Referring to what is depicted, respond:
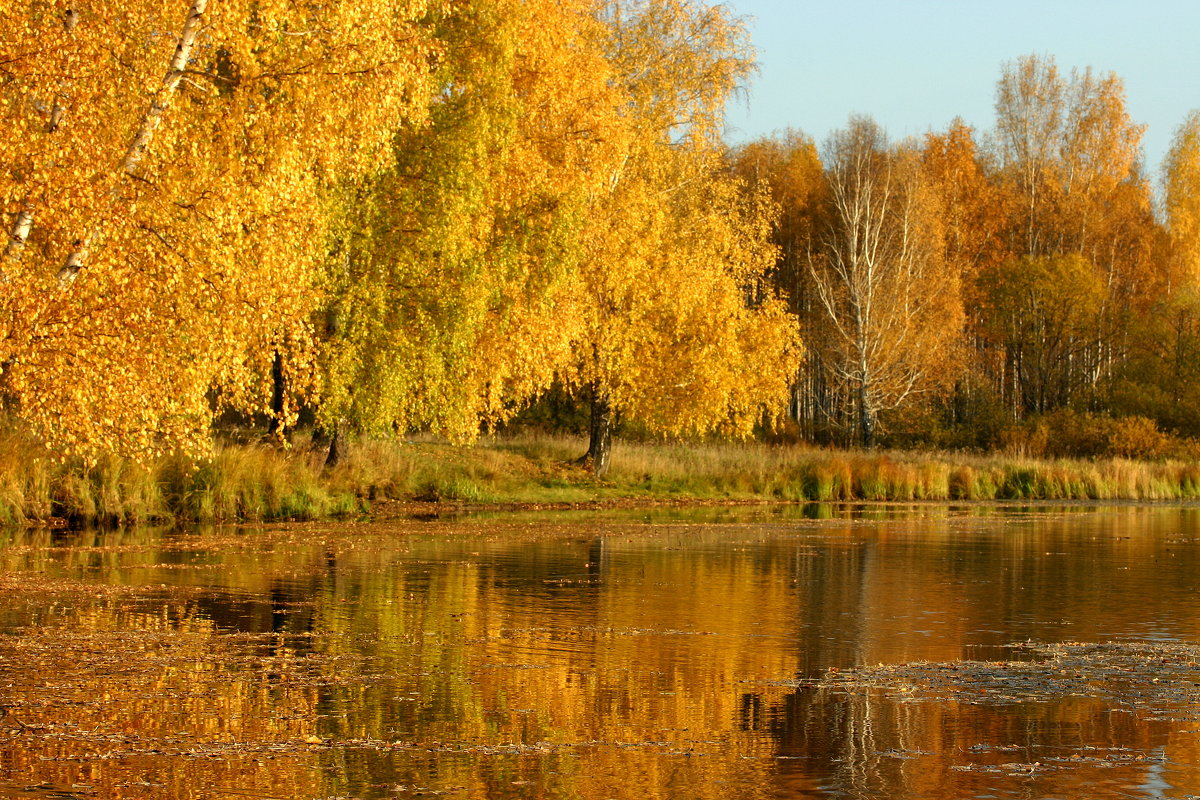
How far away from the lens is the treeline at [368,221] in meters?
16.8

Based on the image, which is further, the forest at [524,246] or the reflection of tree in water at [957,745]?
the forest at [524,246]

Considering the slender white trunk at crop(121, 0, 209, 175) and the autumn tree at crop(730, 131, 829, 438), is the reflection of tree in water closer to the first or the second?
the slender white trunk at crop(121, 0, 209, 175)

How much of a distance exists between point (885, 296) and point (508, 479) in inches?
1164

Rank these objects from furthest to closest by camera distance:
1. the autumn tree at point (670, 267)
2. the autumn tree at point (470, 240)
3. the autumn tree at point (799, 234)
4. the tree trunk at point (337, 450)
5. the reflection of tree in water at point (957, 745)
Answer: the autumn tree at point (799, 234) < the autumn tree at point (670, 267) < the tree trunk at point (337, 450) < the autumn tree at point (470, 240) < the reflection of tree in water at point (957, 745)

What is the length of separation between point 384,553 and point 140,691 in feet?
39.8

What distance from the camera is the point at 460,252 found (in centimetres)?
3181

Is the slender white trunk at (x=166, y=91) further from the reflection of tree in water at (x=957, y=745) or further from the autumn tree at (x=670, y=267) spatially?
the autumn tree at (x=670, y=267)

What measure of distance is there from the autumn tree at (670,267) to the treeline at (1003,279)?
942 cm

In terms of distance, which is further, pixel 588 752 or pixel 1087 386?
pixel 1087 386

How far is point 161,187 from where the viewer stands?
17891 mm

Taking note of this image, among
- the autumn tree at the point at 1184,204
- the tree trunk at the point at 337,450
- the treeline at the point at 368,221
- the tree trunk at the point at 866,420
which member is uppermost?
the autumn tree at the point at 1184,204

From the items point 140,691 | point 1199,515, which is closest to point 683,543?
point 140,691

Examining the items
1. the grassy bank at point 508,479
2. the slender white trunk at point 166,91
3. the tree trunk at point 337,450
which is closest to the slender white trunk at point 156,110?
the slender white trunk at point 166,91

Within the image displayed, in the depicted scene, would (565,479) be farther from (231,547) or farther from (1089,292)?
(1089,292)
